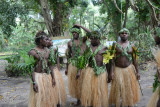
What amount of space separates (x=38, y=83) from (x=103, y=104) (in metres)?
1.27

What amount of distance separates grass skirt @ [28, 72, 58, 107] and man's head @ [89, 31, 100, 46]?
1.05 meters

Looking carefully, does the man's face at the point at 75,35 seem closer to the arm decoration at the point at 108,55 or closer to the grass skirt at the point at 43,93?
the arm decoration at the point at 108,55

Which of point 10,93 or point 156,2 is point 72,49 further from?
point 156,2

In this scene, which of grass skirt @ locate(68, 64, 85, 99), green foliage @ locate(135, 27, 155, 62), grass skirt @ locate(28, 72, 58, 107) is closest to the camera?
green foliage @ locate(135, 27, 155, 62)

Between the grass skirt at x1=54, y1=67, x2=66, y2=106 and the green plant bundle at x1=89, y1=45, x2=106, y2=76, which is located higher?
the green plant bundle at x1=89, y1=45, x2=106, y2=76

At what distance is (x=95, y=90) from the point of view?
3029 millimetres

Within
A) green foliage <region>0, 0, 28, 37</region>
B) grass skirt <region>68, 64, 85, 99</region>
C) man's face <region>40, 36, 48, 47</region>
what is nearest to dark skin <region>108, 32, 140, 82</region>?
grass skirt <region>68, 64, 85, 99</region>

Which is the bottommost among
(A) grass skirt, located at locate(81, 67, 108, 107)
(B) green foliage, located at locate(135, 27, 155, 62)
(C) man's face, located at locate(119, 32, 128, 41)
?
(A) grass skirt, located at locate(81, 67, 108, 107)

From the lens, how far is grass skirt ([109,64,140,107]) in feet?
10.2

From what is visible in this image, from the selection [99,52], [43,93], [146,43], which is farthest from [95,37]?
[43,93]

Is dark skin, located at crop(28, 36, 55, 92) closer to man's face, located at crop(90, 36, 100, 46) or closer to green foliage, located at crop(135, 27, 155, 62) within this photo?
man's face, located at crop(90, 36, 100, 46)

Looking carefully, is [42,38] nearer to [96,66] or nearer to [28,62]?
[28,62]

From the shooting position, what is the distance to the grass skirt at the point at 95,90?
303 centimetres

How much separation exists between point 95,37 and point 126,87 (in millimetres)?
1149
